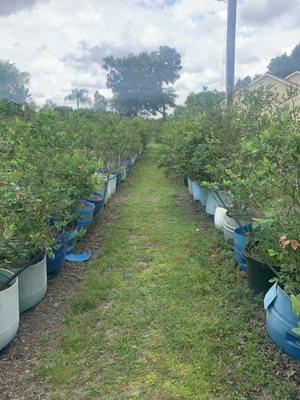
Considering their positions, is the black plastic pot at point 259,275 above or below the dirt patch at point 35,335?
above

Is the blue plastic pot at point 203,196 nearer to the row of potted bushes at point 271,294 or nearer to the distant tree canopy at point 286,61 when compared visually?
the row of potted bushes at point 271,294

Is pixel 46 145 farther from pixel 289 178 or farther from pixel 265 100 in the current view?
pixel 265 100

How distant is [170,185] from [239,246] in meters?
5.40

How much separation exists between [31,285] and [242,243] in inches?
82.9

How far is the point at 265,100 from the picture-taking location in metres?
5.12

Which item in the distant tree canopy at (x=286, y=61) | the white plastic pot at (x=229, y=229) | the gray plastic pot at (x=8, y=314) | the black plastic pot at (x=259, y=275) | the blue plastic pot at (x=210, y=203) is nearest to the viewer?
the gray plastic pot at (x=8, y=314)

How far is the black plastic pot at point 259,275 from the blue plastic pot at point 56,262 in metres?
1.89

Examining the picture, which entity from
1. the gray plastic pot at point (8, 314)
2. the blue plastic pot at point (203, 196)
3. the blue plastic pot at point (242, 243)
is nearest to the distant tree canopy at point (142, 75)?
the blue plastic pot at point (203, 196)

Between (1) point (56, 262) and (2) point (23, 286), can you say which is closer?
(2) point (23, 286)

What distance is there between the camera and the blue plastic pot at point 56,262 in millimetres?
3469

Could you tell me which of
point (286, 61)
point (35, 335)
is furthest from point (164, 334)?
point (286, 61)

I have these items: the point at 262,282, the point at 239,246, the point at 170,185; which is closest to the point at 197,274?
the point at 239,246

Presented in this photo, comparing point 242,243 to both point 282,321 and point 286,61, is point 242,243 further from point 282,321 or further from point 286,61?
point 286,61

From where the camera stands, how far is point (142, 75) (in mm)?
35250
